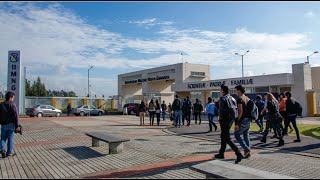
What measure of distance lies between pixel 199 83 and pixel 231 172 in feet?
110

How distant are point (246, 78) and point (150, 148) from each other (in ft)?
81.0

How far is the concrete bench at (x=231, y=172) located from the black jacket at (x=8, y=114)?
216 inches

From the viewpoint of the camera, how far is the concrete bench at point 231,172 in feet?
16.5

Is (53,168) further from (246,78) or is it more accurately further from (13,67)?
(246,78)

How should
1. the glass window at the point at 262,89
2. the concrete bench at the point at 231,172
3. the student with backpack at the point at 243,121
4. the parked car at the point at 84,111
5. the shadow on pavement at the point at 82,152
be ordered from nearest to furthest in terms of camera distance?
the concrete bench at the point at 231,172 < the student with backpack at the point at 243,121 < the shadow on pavement at the point at 82,152 < the glass window at the point at 262,89 < the parked car at the point at 84,111

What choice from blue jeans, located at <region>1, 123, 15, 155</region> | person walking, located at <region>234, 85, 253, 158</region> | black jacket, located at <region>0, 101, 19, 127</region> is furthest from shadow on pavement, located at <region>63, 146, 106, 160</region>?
person walking, located at <region>234, 85, 253, 158</region>

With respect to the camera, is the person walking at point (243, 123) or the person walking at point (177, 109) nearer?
the person walking at point (243, 123)

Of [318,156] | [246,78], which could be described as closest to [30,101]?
[246,78]

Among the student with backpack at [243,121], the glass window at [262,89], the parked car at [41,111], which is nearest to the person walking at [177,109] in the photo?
the student with backpack at [243,121]

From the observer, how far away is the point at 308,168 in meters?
7.29

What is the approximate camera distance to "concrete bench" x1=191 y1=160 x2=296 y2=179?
198 inches

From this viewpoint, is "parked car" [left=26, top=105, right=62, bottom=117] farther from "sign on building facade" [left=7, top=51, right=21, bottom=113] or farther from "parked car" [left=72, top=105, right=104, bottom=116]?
"sign on building facade" [left=7, top=51, right=21, bottom=113]

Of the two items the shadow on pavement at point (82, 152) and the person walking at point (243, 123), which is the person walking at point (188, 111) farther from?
the person walking at point (243, 123)

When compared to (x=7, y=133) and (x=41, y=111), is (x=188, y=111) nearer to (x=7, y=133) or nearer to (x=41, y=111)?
(x=7, y=133)
